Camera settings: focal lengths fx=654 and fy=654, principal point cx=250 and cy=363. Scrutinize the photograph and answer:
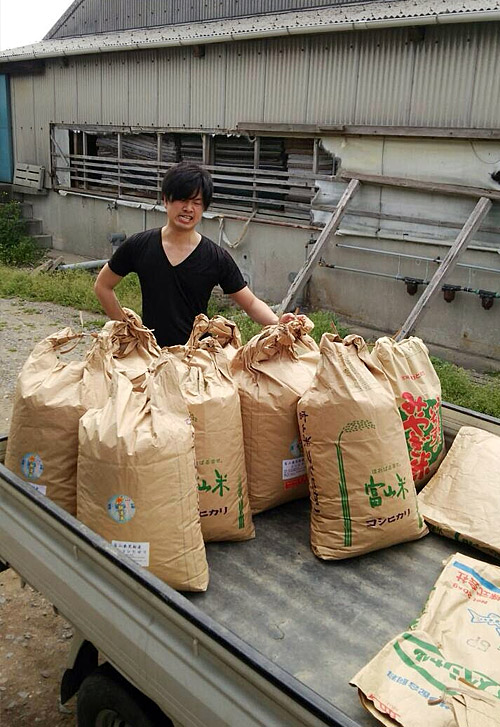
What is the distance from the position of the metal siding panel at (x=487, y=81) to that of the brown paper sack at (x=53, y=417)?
19.0ft

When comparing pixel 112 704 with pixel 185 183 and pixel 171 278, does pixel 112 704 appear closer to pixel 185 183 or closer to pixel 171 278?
pixel 171 278

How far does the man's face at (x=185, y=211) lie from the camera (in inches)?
114

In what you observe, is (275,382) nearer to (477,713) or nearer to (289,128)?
(477,713)

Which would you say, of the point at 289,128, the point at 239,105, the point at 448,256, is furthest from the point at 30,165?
the point at 448,256

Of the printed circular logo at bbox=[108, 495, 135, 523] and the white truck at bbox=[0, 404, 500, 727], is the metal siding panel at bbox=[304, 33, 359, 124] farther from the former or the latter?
the printed circular logo at bbox=[108, 495, 135, 523]

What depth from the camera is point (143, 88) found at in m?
10.5

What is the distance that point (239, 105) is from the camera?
29.6ft

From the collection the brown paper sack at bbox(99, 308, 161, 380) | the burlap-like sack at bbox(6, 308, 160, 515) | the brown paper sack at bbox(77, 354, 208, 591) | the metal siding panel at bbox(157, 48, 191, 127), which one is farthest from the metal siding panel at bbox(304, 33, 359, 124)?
the brown paper sack at bbox(77, 354, 208, 591)

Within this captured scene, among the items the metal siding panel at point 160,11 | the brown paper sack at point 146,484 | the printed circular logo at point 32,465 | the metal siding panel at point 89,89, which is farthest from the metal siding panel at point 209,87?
the brown paper sack at point 146,484

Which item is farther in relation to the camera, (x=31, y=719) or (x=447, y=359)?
(x=447, y=359)

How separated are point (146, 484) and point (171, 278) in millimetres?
1325

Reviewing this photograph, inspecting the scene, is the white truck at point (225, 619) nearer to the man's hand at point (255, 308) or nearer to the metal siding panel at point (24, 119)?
the man's hand at point (255, 308)

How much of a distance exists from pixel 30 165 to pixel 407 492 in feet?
41.7

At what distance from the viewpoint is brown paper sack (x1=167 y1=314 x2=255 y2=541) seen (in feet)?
7.28
